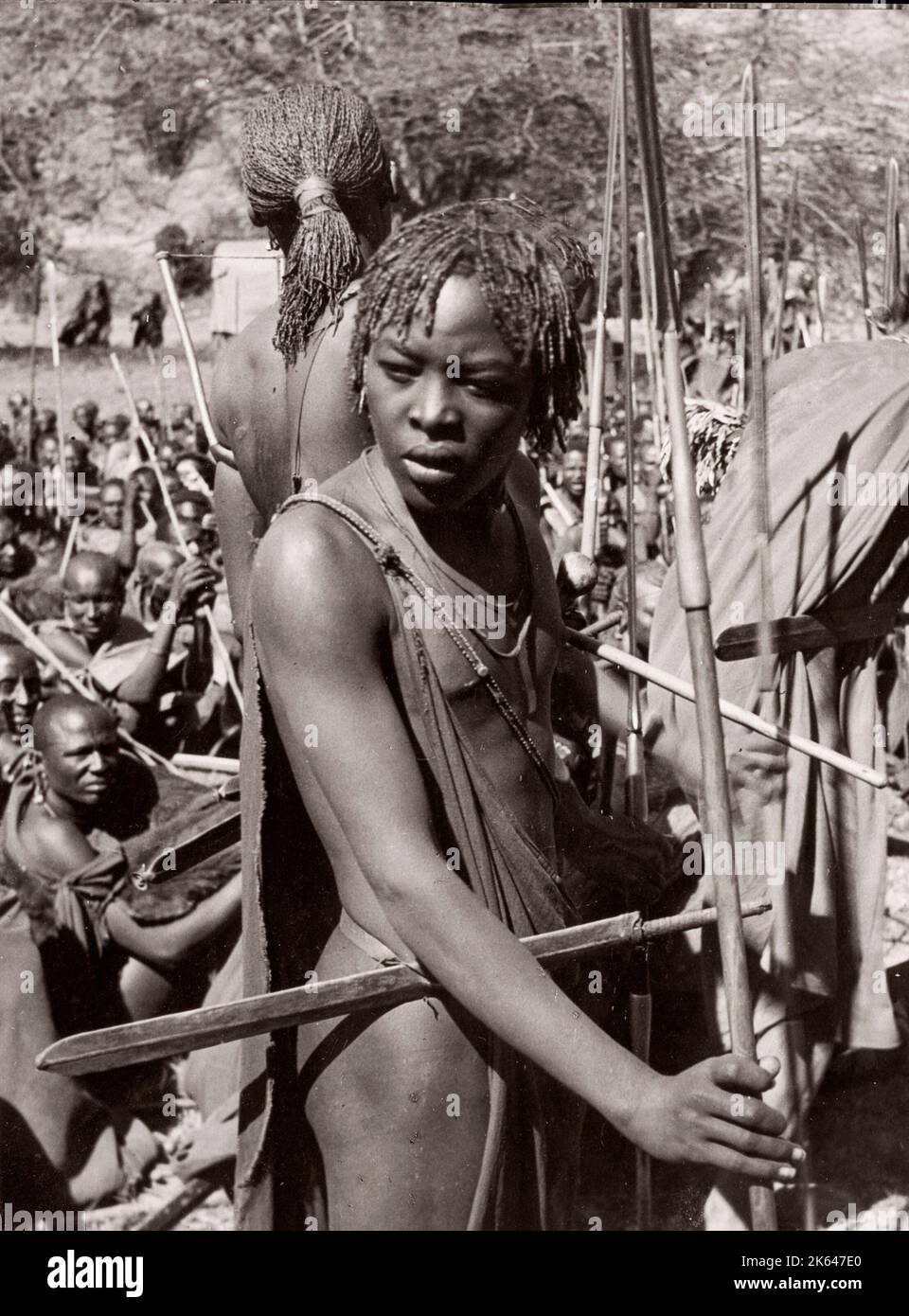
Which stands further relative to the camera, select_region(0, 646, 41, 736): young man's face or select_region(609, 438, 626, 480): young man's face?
select_region(609, 438, 626, 480): young man's face

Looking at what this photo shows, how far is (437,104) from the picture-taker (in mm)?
20500

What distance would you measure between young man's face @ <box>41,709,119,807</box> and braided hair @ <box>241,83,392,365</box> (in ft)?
8.64

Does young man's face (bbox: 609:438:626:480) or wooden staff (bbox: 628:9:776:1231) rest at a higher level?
wooden staff (bbox: 628:9:776:1231)

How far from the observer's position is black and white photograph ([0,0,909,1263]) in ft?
6.41

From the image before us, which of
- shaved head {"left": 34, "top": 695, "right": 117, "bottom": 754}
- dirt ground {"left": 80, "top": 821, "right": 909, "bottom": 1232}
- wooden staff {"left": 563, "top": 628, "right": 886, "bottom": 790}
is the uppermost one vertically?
wooden staff {"left": 563, "top": 628, "right": 886, "bottom": 790}

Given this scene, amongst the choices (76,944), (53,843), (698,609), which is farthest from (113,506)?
(698,609)

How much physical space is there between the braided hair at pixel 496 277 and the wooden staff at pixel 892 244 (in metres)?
3.06

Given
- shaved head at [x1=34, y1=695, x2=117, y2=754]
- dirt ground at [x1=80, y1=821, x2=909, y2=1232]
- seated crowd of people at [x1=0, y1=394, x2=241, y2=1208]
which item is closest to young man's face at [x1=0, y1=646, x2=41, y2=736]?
seated crowd of people at [x1=0, y1=394, x2=241, y2=1208]

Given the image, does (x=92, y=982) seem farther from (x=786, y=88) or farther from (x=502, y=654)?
(x=786, y=88)

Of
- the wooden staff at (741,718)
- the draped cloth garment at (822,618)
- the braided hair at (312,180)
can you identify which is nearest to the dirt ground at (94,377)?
the draped cloth garment at (822,618)

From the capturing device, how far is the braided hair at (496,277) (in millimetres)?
1934

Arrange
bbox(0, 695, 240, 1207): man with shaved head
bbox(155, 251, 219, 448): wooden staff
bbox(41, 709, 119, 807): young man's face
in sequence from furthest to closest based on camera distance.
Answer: bbox(41, 709, 119, 807): young man's face, bbox(0, 695, 240, 1207): man with shaved head, bbox(155, 251, 219, 448): wooden staff

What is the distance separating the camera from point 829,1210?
461cm

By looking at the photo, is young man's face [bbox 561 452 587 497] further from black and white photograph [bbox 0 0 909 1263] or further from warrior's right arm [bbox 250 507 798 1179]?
warrior's right arm [bbox 250 507 798 1179]
